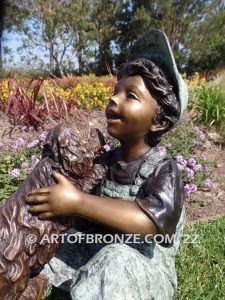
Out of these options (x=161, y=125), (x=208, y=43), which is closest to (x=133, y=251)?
(x=161, y=125)

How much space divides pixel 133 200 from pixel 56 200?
1.22ft

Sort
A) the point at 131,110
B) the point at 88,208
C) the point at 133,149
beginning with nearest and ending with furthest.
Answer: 1. the point at 88,208
2. the point at 131,110
3. the point at 133,149

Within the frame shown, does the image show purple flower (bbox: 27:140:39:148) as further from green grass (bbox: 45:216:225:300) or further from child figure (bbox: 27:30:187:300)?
child figure (bbox: 27:30:187:300)

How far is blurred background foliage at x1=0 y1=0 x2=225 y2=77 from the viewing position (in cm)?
2630

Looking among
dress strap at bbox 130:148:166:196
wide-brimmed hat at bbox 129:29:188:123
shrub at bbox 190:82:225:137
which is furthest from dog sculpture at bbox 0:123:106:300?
shrub at bbox 190:82:225:137

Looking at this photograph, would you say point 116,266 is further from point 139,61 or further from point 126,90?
point 139,61

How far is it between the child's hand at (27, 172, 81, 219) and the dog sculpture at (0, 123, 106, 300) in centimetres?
4

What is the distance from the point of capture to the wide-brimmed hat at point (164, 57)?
1.84 m

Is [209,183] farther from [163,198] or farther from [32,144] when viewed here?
[163,198]

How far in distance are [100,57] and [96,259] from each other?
28.0m

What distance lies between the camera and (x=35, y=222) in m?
1.69

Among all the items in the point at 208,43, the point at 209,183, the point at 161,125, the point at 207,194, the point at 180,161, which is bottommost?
the point at 207,194

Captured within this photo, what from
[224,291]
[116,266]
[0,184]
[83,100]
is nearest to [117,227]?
[116,266]

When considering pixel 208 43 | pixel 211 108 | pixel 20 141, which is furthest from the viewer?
pixel 208 43
